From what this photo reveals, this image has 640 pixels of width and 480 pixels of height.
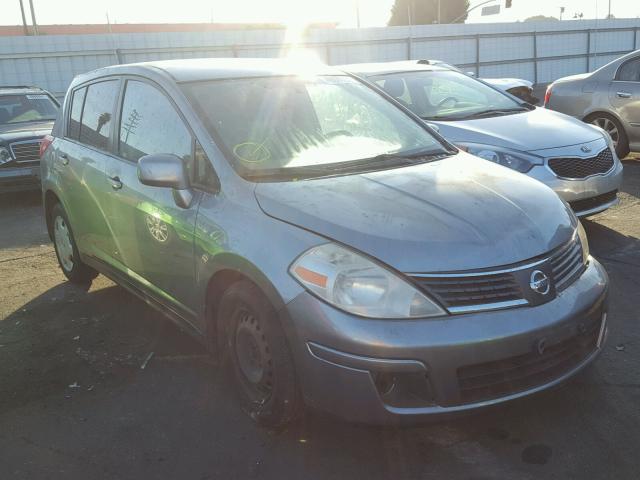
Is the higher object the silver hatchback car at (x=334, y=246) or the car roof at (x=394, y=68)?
the car roof at (x=394, y=68)

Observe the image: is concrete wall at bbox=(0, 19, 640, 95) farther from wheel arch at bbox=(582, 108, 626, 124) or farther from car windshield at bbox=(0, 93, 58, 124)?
wheel arch at bbox=(582, 108, 626, 124)

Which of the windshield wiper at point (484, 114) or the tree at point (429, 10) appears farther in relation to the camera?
the tree at point (429, 10)

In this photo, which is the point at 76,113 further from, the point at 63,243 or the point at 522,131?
the point at 522,131

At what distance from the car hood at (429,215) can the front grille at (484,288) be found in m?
0.04

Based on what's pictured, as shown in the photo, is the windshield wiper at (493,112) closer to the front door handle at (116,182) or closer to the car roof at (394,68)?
the car roof at (394,68)

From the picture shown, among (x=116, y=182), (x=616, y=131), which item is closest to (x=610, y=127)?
(x=616, y=131)

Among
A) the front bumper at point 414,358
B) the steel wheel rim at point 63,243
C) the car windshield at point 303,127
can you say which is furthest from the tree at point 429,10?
the front bumper at point 414,358

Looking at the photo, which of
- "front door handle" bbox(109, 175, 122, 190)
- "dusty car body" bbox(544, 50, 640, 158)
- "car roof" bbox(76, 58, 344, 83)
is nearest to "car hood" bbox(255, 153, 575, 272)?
"car roof" bbox(76, 58, 344, 83)

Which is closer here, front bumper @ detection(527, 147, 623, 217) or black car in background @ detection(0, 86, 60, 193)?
front bumper @ detection(527, 147, 623, 217)

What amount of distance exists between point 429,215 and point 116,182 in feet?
6.81

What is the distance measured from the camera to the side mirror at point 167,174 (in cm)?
322

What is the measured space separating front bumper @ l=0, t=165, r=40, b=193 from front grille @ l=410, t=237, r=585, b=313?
25.7 ft

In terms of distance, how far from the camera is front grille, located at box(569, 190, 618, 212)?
5.56m

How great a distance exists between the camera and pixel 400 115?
163 inches
